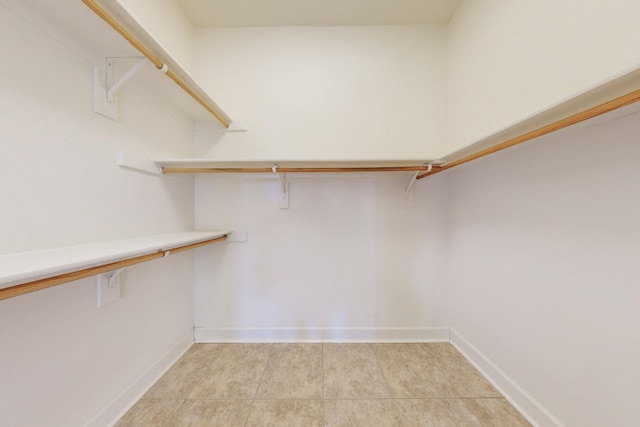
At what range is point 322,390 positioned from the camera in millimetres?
1296

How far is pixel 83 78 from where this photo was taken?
951mm

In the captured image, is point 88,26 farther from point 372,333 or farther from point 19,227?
point 372,333

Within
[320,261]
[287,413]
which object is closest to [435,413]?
[287,413]

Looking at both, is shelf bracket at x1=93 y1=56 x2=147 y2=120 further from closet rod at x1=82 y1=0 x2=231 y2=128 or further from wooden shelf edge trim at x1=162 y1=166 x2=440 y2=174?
wooden shelf edge trim at x1=162 y1=166 x2=440 y2=174

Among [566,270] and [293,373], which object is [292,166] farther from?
[566,270]

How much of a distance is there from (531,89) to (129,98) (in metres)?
1.92

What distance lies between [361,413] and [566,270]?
3.63ft

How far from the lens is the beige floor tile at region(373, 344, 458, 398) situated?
4.22ft

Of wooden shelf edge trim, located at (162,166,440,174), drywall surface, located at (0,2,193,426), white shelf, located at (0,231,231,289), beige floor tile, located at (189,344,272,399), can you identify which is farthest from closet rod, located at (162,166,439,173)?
beige floor tile, located at (189,344,272,399)

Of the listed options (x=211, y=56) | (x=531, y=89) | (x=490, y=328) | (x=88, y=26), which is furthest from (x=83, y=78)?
(x=490, y=328)

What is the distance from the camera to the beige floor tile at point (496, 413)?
3.61 ft

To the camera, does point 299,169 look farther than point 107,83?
Yes

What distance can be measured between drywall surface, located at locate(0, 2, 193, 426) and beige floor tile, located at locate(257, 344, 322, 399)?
680 mm

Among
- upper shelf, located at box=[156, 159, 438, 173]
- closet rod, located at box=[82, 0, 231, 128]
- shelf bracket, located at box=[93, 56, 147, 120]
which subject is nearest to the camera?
closet rod, located at box=[82, 0, 231, 128]
